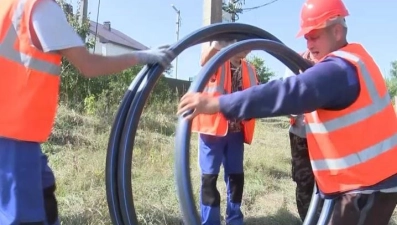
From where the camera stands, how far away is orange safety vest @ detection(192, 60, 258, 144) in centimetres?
421

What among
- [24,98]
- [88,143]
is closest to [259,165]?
[88,143]

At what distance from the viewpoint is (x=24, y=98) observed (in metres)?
2.35

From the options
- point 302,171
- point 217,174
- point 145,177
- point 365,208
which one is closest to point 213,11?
point 145,177

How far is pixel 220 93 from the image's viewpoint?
4301mm

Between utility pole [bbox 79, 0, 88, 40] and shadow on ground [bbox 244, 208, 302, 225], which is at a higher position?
utility pole [bbox 79, 0, 88, 40]

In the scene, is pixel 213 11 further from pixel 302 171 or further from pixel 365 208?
pixel 365 208

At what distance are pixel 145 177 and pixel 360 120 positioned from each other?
3484mm

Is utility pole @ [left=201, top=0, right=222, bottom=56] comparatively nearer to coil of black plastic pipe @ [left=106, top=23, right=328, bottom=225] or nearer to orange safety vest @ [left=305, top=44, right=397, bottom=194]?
coil of black plastic pipe @ [left=106, top=23, right=328, bottom=225]

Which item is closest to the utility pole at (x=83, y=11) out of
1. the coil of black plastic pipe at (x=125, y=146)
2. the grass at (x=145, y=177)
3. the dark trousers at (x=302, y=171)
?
the grass at (x=145, y=177)

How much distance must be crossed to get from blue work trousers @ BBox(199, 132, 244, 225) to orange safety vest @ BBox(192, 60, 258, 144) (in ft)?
0.26

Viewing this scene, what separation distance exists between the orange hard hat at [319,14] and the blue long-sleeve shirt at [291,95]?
1.02ft

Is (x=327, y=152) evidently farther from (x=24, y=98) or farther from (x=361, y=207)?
(x=24, y=98)

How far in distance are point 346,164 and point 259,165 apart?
4.43 metres

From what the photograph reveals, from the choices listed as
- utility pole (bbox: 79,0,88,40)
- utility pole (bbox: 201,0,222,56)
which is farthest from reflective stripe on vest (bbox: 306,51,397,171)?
utility pole (bbox: 79,0,88,40)
